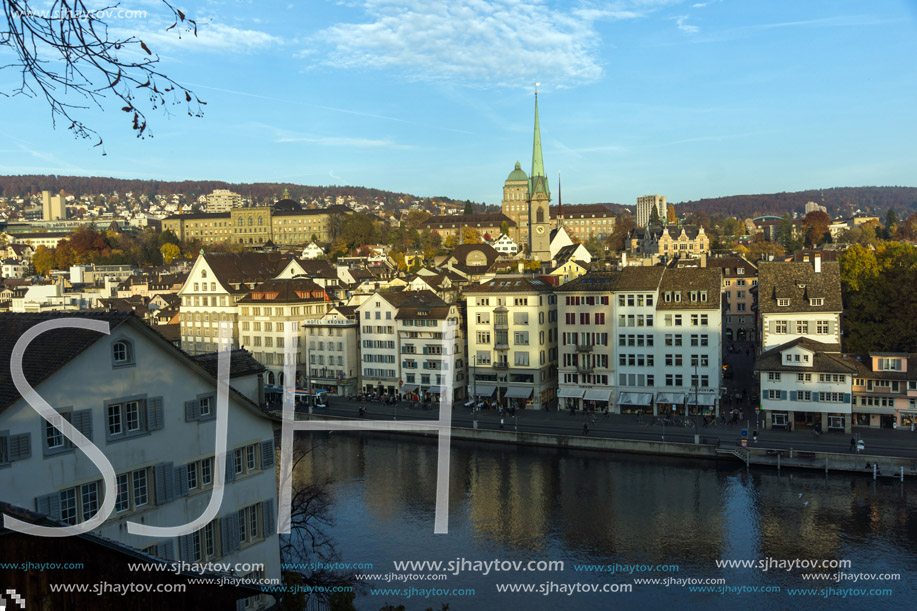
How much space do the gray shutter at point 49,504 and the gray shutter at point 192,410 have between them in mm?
2555

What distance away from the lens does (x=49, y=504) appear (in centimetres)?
1133

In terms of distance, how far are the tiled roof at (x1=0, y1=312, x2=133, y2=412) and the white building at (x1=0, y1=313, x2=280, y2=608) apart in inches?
0.7

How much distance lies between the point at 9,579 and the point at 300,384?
5251 cm

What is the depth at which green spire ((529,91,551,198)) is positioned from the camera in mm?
103125

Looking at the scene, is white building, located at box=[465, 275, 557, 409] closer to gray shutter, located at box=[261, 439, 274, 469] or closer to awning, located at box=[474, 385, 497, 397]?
awning, located at box=[474, 385, 497, 397]

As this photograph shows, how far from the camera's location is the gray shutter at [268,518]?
15125mm

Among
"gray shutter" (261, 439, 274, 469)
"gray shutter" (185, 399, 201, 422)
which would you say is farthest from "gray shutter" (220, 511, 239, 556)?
"gray shutter" (185, 399, 201, 422)

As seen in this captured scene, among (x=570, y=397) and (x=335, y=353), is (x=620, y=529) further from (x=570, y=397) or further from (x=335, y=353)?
(x=335, y=353)

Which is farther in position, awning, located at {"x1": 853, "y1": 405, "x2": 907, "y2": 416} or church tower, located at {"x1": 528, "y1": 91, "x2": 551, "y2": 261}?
church tower, located at {"x1": 528, "y1": 91, "x2": 551, "y2": 261}

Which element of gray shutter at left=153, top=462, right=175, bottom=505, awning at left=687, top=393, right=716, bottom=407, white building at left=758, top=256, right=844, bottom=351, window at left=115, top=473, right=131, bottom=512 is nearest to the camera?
window at left=115, top=473, right=131, bottom=512

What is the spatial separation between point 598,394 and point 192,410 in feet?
109

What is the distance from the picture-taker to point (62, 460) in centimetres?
1155

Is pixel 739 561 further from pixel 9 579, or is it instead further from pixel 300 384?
pixel 300 384

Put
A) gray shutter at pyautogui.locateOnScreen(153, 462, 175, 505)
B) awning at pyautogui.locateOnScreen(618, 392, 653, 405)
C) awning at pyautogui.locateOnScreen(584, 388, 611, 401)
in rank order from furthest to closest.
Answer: awning at pyautogui.locateOnScreen(584, 388, 611, 401)
awning at pyautogui.locateOnScreen(618, 392, 653, 405)
gray shutter at pyautogui.locateOnScreen(153, 462, 175, 505)
